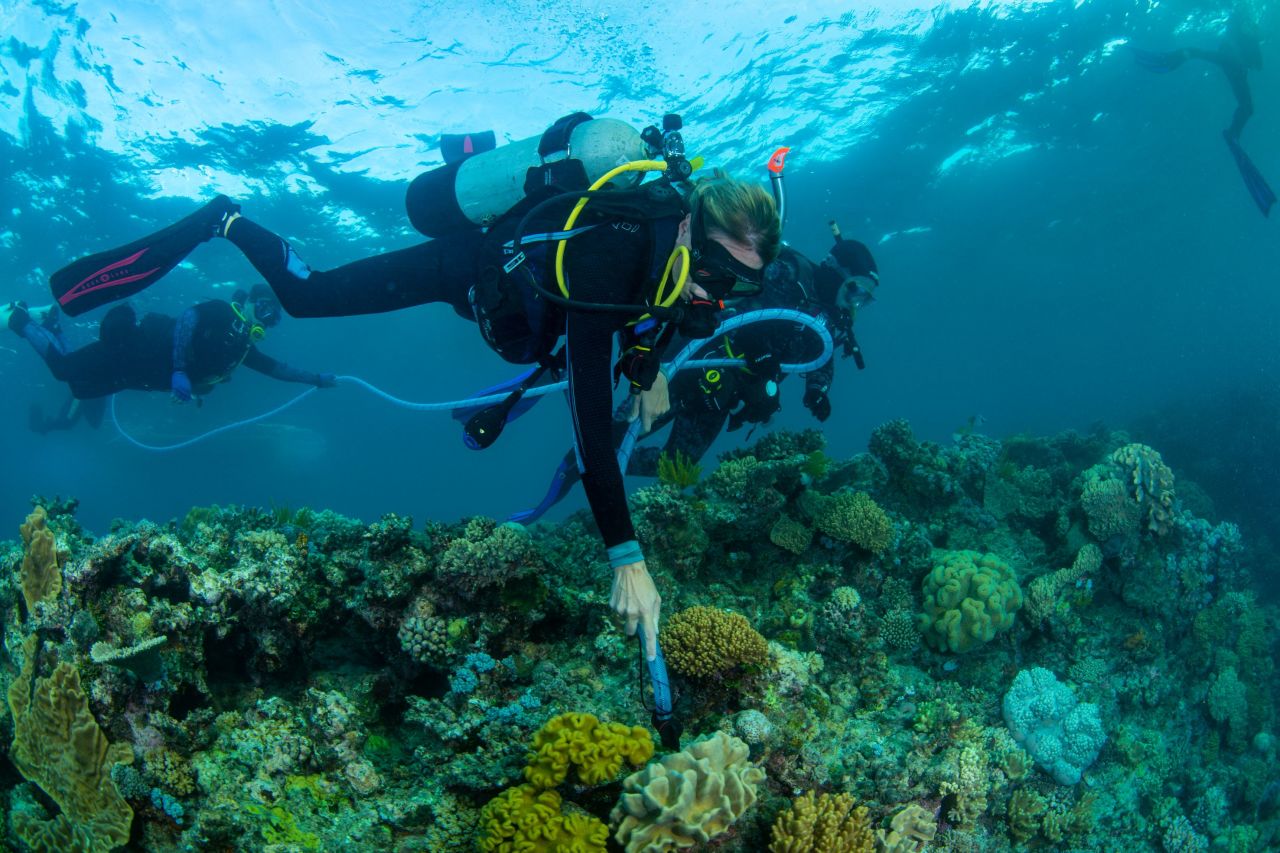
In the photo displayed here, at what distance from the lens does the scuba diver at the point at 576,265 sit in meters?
3.14

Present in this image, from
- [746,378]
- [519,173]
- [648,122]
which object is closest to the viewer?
[519,173]

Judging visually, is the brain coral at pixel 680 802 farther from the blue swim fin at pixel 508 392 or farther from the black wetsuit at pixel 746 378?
the black wetsuit at pixel 746 378

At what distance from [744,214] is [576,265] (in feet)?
3.41

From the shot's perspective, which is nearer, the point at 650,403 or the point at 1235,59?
the point at 650,403

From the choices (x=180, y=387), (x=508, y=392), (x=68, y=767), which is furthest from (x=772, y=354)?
(x=180, y=387)

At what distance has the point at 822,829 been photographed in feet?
9.98

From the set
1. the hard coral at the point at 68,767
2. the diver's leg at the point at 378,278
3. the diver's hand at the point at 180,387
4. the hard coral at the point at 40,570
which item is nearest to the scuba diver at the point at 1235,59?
the diver's leg at the point at 378,278

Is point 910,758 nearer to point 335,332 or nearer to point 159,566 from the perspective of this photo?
point 159,566

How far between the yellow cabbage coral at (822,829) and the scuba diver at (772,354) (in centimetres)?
439

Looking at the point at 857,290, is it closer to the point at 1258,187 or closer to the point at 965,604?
the point at 965,604

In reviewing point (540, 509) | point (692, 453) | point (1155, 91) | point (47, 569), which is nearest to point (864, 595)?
point (692, 453)

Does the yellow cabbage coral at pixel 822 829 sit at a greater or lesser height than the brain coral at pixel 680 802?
lesser

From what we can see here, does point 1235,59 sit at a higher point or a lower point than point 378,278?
higher

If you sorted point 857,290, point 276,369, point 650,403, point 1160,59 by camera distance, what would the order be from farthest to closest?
1. point 1160,59
2. point 276,369
3. point 857,290
4. point 650,403
